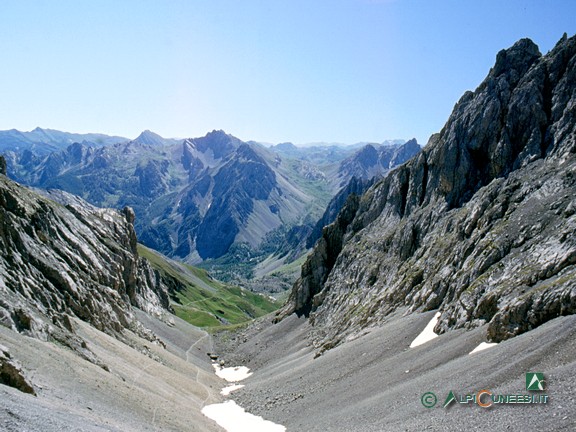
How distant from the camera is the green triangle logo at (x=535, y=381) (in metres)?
30.7

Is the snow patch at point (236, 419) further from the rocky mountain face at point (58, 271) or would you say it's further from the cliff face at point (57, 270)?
the cliff face at point (57, 270)

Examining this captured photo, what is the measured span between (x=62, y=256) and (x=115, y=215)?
169 ft

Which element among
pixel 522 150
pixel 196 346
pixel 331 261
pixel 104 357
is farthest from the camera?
pixel 331 261

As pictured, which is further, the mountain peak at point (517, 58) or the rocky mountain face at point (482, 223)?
the mountain peak at point (517, 58)

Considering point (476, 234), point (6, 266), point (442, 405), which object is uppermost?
point (6, 266)

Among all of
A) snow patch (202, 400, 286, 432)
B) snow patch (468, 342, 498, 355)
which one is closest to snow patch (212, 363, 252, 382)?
snow patch (202, 400, 286, 432)

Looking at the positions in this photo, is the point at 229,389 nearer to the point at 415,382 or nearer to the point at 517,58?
the point at 415,382

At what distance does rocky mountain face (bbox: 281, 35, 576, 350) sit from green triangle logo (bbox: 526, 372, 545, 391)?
11540 millimetres

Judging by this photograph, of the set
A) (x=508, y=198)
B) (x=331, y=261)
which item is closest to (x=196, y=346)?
(x=331, y=261)

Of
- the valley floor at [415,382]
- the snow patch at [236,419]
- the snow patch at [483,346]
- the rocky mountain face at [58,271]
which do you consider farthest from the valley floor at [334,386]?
the rocky mountain face at [58,271]

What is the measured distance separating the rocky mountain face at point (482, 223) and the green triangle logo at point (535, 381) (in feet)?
37.9

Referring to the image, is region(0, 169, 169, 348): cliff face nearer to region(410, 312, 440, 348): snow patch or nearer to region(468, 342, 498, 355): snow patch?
region(410, 312, 440, 348): snow patch

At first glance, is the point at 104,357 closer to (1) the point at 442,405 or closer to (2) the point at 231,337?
(1) the point at 442,405

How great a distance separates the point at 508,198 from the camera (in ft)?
225
